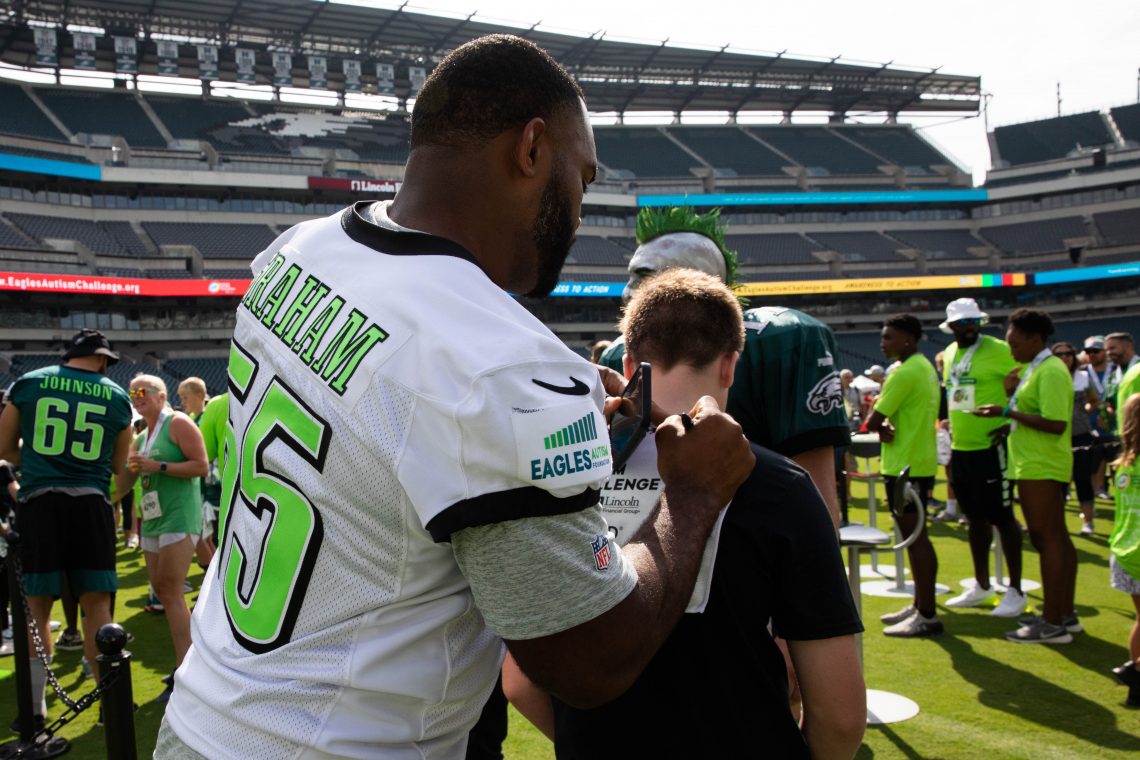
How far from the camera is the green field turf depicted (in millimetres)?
4160

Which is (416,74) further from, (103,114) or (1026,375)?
(1026,375)

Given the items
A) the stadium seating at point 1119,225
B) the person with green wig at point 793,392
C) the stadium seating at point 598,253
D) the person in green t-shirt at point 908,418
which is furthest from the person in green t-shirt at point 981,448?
the stadium seating at point 1119,225

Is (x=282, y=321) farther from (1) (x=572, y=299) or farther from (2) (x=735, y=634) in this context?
(1) (x=572, y=299)

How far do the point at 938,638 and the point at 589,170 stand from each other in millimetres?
5566

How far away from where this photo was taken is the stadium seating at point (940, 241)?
4503 cm

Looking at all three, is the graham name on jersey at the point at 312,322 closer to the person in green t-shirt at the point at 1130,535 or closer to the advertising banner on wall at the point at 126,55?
the person in green t-shirt at the point at 1130,535

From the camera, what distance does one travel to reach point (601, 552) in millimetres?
1133

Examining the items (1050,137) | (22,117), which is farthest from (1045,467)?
(1050,137)

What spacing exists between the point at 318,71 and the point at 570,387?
44601 mm

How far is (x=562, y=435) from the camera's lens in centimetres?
108

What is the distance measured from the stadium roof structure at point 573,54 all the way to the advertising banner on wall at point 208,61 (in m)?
0.40

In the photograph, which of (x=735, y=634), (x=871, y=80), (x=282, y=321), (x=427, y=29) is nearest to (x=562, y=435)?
(x=282, y=321)

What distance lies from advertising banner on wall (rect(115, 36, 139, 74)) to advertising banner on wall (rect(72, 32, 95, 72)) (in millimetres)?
1020

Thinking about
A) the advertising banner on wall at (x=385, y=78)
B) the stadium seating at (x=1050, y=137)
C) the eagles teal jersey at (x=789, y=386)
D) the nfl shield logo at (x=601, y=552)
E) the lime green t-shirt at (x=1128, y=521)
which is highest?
the advertising banner on wall at (x=385, y=78)
